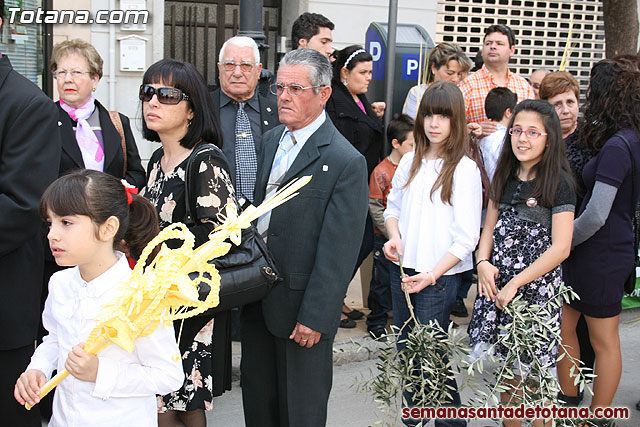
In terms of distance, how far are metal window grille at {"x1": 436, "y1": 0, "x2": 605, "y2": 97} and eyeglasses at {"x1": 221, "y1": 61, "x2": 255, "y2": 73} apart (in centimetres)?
577

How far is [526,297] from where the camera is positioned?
3.89m

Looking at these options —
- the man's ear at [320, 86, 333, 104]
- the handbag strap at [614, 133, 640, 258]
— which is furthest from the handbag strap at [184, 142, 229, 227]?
the handbag strap at [614, 133, 640, 258]

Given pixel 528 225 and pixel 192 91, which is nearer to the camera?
pixel 192 91

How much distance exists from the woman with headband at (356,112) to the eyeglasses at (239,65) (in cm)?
110

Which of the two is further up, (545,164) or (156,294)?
(545,164)

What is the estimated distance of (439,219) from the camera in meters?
4.00

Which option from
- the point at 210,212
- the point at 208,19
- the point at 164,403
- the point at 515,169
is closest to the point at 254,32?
the point at 515,169

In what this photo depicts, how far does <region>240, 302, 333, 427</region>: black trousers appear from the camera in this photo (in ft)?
11.2

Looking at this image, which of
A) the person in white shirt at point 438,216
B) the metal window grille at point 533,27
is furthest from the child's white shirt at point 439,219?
the metal window grille at point 533,27

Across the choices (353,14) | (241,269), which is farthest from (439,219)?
(353,14)

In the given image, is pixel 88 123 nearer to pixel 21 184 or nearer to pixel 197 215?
pixel 21 184

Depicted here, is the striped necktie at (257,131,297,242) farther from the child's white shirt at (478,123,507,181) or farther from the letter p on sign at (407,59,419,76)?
the letter p on sign at (407,59,419,76)

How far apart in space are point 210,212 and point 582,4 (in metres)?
9.89
